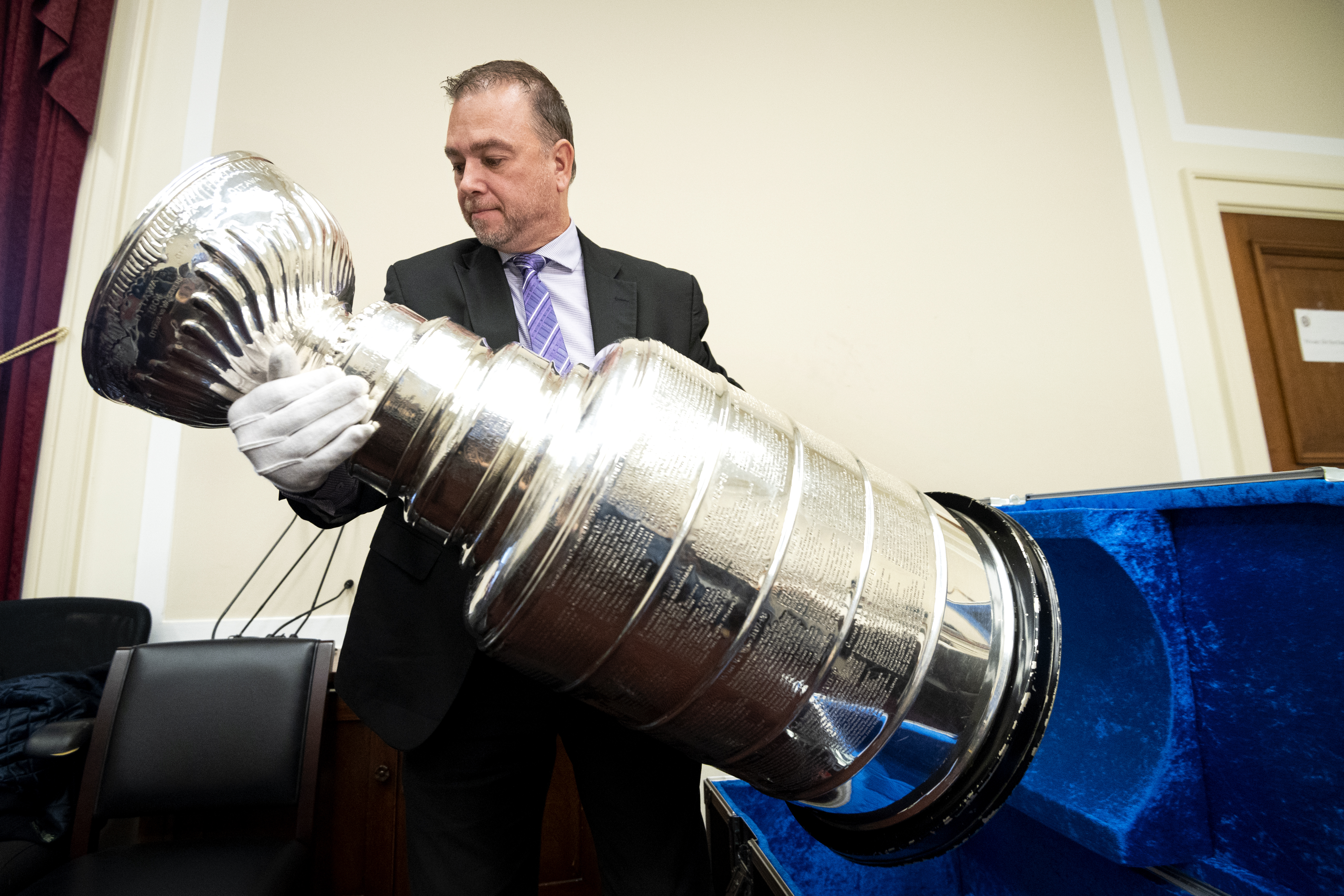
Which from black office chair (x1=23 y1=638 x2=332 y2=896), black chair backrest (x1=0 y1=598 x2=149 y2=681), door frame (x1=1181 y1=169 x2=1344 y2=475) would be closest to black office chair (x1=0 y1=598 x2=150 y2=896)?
black chair backrest (x1=0 y1=598 x2=149 y2=681)

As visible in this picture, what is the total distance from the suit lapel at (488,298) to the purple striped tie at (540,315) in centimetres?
2

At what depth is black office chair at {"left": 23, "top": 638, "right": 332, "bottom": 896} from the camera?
1.08m

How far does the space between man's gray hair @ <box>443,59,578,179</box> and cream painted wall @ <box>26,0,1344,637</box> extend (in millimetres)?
893

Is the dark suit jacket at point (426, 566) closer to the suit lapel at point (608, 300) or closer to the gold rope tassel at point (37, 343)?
the suit lapel at point (608, 300)

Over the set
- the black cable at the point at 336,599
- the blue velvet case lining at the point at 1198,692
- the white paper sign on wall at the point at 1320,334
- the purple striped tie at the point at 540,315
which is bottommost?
the black cable at the point at 336,599

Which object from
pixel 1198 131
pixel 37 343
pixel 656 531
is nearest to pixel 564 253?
pixel 656 531

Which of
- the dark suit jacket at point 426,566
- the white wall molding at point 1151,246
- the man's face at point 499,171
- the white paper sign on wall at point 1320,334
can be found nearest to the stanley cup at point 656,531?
the dark suit jacket at point 426,566

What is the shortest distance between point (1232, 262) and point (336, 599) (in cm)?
310

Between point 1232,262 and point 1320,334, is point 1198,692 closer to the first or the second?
point 1232,262

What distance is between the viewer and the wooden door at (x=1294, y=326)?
211cm

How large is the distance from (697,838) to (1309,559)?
2.04ft

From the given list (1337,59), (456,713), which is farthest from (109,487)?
(1337,59)

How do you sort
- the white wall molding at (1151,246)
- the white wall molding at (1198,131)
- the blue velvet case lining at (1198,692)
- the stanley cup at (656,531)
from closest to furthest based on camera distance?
the stanley cup at (656,531) < the blue velvet case lining at (1198,692) < the white wall molding at (1151,246) < the white wall molding at (1198,131)

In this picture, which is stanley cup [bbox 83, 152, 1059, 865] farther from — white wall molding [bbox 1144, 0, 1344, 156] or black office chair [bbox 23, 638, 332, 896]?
white wall molding [bbox 1144, 0, 1344, 156]
